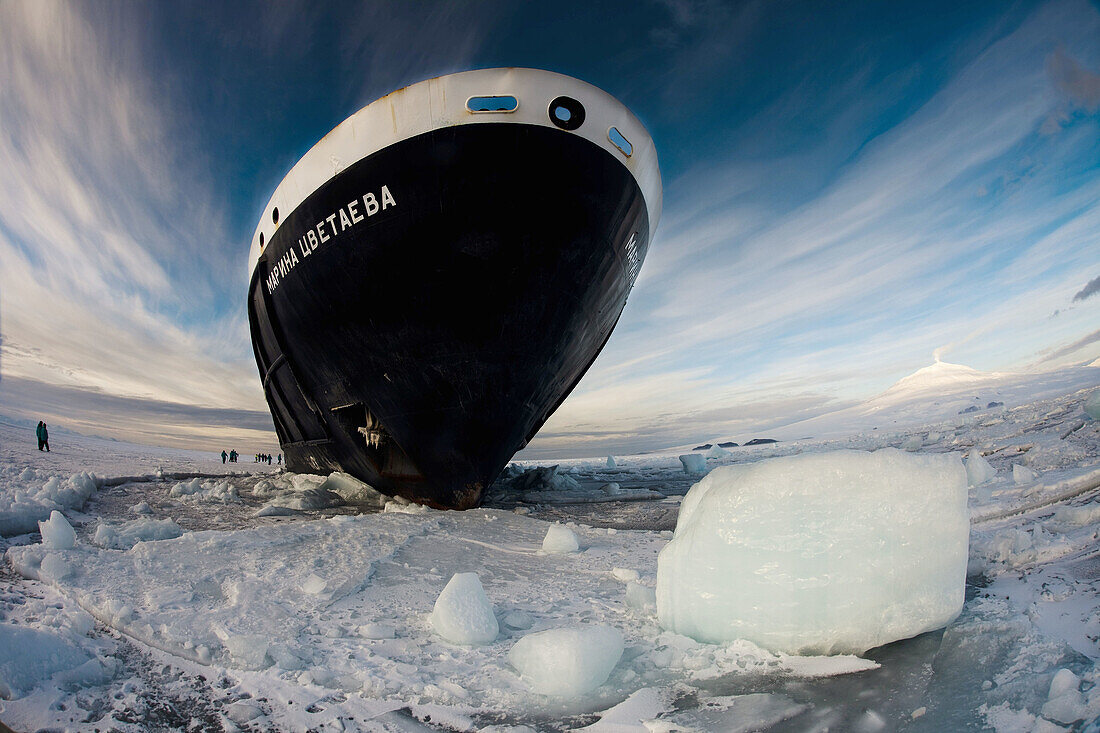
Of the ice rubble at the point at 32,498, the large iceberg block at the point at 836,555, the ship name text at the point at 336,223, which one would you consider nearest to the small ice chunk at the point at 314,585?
the large iceberg block at the point at 836,555

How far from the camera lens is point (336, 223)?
5254 mm

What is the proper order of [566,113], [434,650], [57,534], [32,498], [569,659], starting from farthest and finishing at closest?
[566,113] < [32,498] < [57,534] < [434,650] < [569,659]

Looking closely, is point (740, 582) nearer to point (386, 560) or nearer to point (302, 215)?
point (386, 560)

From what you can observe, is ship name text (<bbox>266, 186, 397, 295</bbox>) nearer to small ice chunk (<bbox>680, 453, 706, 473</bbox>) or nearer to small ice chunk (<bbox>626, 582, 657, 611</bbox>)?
small ice chunk (<bbox>626, 582, 657, 611</bbox>)

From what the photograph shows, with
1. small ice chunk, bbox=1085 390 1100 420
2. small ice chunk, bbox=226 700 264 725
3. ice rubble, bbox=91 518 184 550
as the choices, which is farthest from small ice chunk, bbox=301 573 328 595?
small ice chunk, bbox=1085 390 1100 420

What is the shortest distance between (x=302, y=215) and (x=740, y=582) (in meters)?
5.98

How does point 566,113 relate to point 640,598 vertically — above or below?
above

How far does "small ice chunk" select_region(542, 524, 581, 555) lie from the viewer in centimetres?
379

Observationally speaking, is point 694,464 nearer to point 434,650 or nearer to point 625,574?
point 625,574

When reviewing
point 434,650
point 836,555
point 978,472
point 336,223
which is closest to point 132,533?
point 434,650

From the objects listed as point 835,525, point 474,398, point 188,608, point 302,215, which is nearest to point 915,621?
point 835,525

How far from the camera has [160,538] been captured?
11.4 ft

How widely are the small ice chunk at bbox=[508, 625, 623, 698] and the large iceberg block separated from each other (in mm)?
538

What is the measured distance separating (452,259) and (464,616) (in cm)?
388
